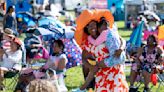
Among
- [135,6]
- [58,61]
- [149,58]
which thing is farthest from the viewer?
[135,6]

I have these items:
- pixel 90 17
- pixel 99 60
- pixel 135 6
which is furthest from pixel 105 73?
pixel 135 6

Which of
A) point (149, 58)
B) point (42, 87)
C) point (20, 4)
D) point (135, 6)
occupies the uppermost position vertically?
point (42, 87)

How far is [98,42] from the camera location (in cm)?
622

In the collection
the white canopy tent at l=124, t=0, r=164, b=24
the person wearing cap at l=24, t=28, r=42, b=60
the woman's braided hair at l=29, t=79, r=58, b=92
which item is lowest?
the white canopy tent at l=124, t=0, r=164, b=24

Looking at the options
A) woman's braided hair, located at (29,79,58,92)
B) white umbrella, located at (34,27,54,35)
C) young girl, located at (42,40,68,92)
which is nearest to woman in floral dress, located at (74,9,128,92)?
young girl, located at (42,40,68,92)

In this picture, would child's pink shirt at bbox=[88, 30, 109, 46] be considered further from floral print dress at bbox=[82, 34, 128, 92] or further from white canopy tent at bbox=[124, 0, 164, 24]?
white canopy tent at bbox=[124, 0, 164, 24]

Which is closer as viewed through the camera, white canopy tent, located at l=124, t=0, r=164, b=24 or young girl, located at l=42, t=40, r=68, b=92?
young girl, located at l=42, t=40, r=68, b=92

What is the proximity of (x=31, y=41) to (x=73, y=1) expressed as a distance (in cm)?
3235

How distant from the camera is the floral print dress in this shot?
6277 mm

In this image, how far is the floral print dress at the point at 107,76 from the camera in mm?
6277

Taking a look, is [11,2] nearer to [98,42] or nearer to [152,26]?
[152,26]

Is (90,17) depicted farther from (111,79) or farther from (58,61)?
(58,61)

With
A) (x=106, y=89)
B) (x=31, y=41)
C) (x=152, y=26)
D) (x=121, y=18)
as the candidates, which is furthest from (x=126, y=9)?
(x=106, y=89)

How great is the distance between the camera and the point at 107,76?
252 inches
